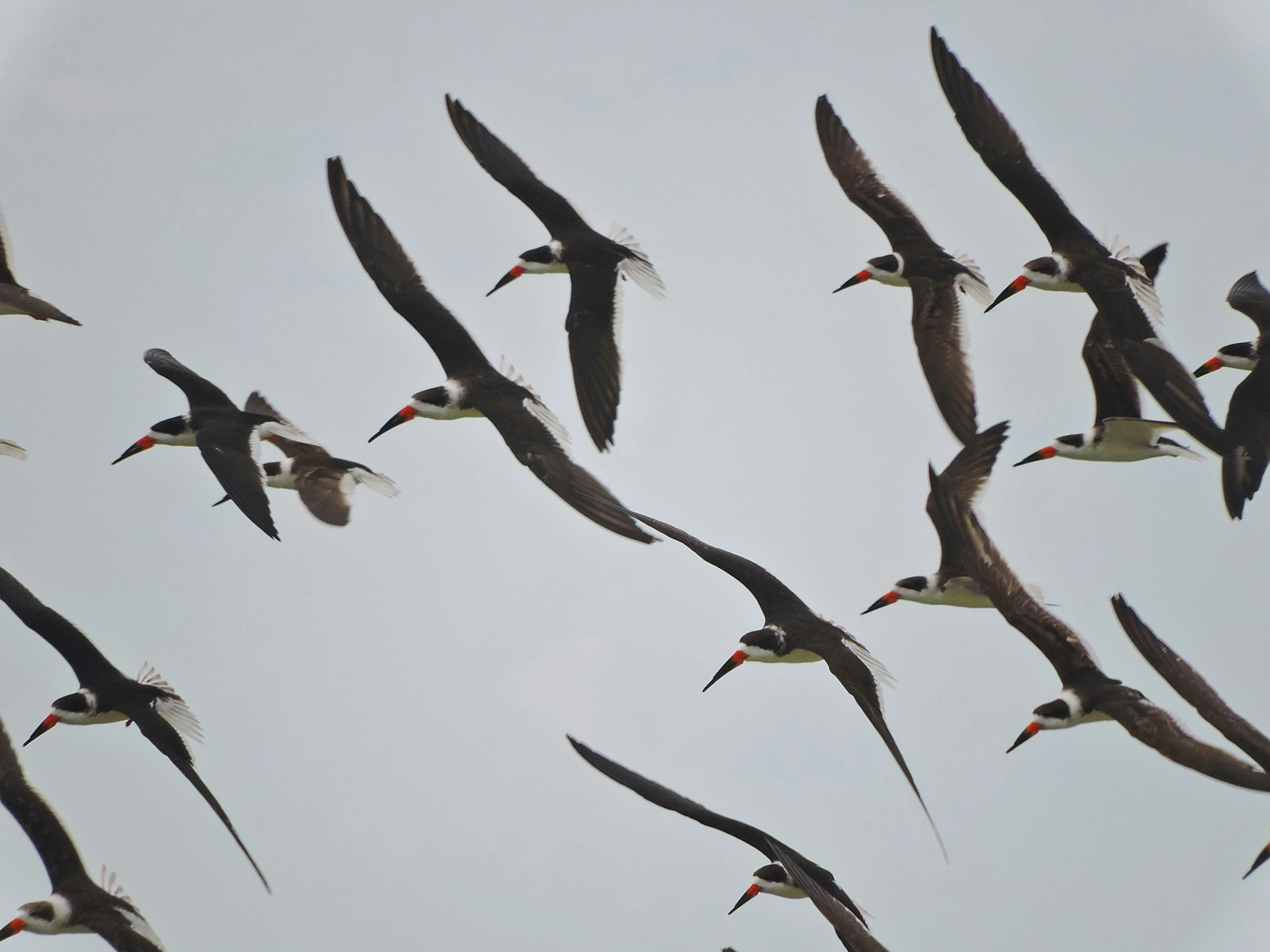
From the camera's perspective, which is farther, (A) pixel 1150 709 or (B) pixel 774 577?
(B) pixel 774 577

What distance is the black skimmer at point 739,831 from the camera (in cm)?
1202

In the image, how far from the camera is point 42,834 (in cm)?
1365

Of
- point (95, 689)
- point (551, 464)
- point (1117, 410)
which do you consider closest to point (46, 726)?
point (95, 689)

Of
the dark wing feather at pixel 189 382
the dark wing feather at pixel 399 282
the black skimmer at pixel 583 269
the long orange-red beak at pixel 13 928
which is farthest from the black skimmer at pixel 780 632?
the long orange-red beak at pixel 13 928

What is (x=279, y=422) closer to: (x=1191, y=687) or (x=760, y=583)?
(x=760, y=583)

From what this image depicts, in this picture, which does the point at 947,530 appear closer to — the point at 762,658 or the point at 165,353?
the point at 762,658

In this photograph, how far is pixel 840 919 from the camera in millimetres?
10266

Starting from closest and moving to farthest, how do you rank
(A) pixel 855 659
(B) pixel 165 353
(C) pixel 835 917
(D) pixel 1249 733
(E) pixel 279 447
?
1. (C) pixel 835 917
2. (D) pixel 1249 733
3. (A) pixel 855 659
4. (B) pixel 165 353
5. (E) pixel 279 447

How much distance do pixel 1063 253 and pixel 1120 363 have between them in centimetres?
127

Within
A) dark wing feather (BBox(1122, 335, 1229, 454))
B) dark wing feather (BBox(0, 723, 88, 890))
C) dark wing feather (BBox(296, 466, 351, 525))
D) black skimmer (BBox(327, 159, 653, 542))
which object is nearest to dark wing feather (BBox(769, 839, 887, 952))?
dark wing feather (BBox(1122, 335, 1229, 454))

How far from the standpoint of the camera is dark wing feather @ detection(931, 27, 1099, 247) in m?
13.9

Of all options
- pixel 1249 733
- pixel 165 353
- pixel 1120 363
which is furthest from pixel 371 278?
pixel 1249 733

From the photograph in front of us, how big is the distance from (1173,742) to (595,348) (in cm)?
519

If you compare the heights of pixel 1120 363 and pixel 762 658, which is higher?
pixel 1120 363
